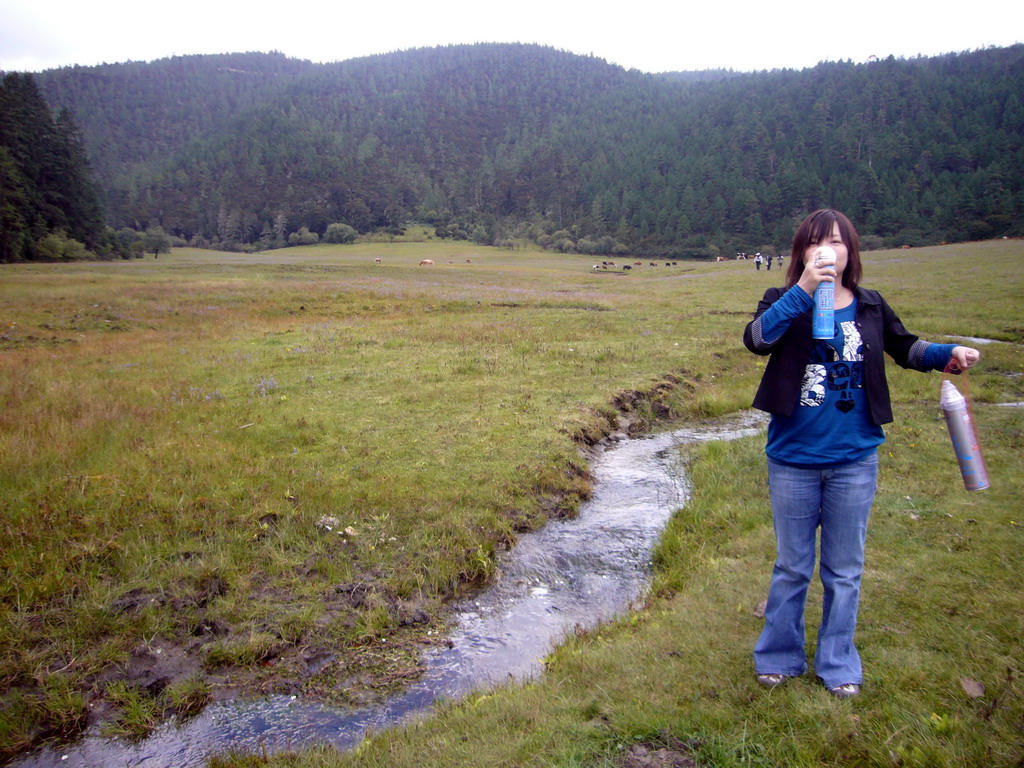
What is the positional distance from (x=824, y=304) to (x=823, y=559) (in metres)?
1.80

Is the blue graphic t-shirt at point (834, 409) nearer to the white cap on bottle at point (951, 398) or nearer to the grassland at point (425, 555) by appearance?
the white cap on bottle at point (951, 398)

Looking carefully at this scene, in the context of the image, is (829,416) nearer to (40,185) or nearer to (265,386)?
(265,386)

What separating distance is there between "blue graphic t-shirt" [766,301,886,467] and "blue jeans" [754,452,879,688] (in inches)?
4.7

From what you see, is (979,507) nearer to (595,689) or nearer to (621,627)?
(621,627)

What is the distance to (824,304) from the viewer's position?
396 centimetres

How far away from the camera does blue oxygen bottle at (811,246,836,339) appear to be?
3.94 metres

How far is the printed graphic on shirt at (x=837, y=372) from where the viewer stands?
162 inches

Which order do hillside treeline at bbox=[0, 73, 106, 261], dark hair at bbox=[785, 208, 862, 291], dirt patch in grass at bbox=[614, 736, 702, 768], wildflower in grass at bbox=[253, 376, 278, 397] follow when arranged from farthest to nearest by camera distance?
hillside treeline at bbox=[0, 73, 106, 261] < wildflower in grass at bbox=[253, 376, 278, 397] < dark hair at bbox=[785, 208, 862, 291] < dirt patch in grass at bbox=[614, 736, 702, 768]

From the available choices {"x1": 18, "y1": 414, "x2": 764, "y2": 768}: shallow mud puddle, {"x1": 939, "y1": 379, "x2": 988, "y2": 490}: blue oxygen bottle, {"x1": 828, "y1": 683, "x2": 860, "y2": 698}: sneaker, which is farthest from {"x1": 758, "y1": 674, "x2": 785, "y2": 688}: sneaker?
{"x1": 18, "y1": 414, "x2": 764, "y2": 768}: shallow mud puddle

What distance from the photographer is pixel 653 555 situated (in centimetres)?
834

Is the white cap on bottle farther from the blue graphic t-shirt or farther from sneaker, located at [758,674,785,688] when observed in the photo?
sneaker, located at [758,674,785,688]

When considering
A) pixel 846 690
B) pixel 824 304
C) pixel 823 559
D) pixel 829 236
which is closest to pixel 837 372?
pixel 824 304

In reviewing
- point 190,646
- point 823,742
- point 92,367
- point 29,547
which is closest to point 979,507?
point 823,742

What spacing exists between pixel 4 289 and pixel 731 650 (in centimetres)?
4253
